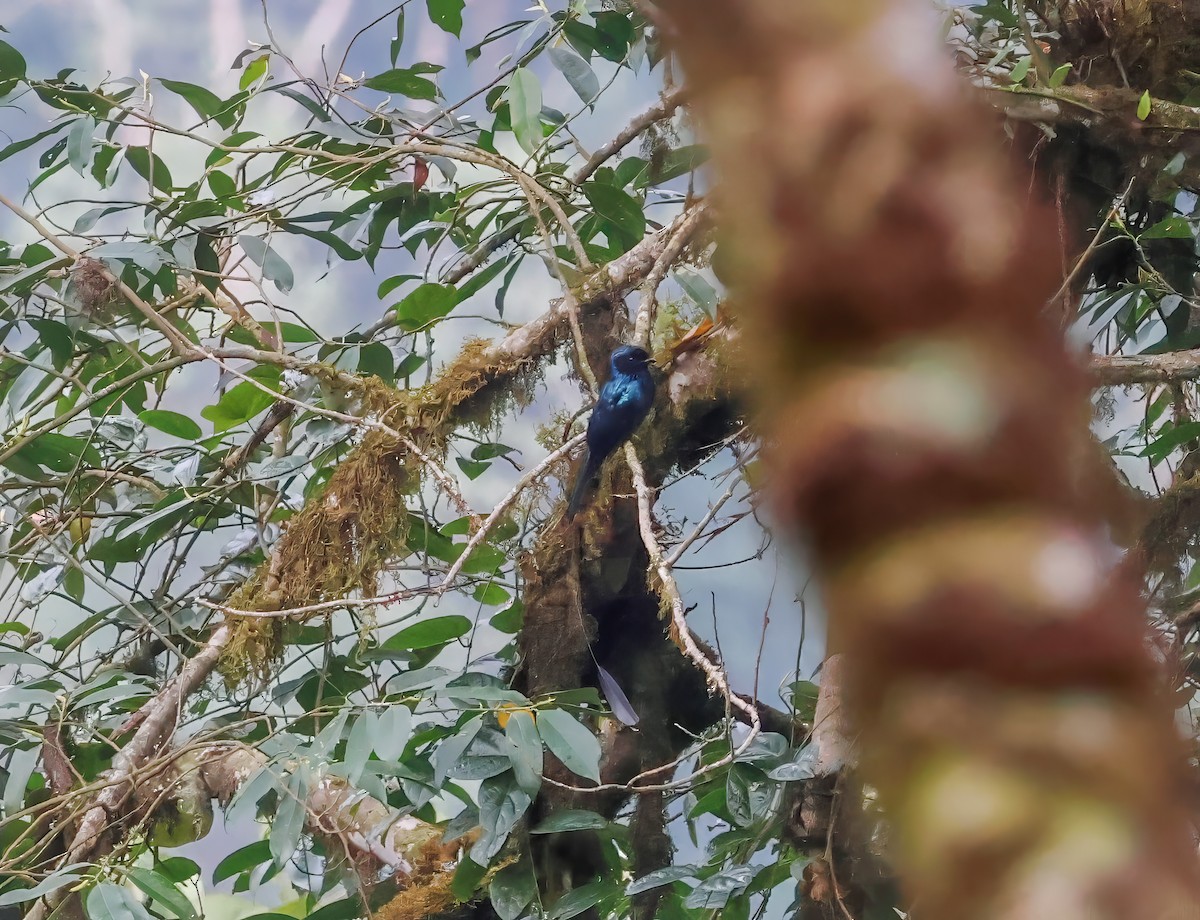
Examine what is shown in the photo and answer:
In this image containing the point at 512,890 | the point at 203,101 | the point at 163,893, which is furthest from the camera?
the point at 203,101

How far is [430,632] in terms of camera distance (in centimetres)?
174

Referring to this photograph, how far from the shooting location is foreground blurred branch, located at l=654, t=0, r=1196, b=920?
0.50ft

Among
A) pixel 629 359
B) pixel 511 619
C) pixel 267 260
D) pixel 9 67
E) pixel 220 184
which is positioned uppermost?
pixel 9 67

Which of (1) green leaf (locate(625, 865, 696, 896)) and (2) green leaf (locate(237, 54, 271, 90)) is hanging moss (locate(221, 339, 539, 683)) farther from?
(2) green leaf (locate(237, 54, 271, 90))

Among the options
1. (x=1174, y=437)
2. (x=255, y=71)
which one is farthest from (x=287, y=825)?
(x=255, y=71)

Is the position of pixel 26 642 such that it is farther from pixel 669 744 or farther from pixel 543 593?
pixel 669 744

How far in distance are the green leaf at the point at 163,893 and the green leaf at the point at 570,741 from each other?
0.53 m

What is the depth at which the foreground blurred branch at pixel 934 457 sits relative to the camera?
0.15 meters

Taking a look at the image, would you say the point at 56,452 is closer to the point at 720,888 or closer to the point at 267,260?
the point at 267,260

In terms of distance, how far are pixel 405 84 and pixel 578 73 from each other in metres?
0.46

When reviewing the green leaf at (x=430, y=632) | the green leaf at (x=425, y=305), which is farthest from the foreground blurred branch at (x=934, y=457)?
the green leaf at (x=425, y=305)

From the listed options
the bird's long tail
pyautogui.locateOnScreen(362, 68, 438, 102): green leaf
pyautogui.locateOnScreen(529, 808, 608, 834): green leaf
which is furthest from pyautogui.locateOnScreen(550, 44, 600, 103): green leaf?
pyautogui.locateOnScreen(529, 808, 608, 834): green leaf

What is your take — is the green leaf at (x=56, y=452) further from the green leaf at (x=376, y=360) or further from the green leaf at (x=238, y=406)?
the green leaf at (x=376, y=360)

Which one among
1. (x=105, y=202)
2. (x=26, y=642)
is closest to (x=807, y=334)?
(x=105, y=202)
